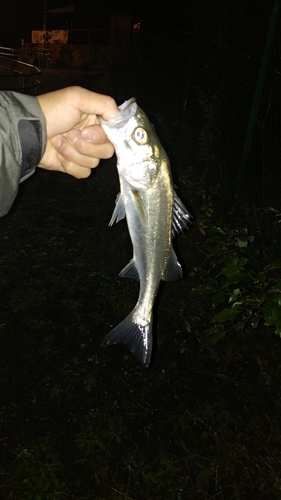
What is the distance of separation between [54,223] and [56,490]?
4.05m

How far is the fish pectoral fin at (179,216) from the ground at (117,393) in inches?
79.5

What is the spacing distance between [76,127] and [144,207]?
68 cm

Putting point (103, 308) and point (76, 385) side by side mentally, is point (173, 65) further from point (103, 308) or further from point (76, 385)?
point (76, 385)

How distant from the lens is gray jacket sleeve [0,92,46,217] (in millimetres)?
2041

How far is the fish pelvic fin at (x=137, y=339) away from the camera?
2.37 metres

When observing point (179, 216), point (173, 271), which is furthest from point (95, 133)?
point (173, 271)

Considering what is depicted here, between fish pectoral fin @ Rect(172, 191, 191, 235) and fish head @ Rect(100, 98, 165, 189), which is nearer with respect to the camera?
fish head @ Rect(100, 98, 165, 189)

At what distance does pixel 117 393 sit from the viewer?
395 centimetres

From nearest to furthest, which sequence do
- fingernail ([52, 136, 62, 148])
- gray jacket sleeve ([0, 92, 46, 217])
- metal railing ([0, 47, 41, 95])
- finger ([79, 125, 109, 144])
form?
gray jacket sleeve ([0, 92, 46, 217]) → finger ([79, 125, 109, 144]) → fingernail ([52, 136, 62, 148]) → metal railing ([0, 47, 41, 95])

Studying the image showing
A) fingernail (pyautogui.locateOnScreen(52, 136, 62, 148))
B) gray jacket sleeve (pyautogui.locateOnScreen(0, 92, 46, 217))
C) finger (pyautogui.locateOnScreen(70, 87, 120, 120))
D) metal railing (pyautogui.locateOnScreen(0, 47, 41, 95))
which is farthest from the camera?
metal railing (pyautogui.locateOnScreen(0, 47, 41, 95))

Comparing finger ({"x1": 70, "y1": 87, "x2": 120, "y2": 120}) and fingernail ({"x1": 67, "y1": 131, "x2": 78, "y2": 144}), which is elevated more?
finger ({"x1": 70, "y1": 87, "x2": 120, "y2": 120})

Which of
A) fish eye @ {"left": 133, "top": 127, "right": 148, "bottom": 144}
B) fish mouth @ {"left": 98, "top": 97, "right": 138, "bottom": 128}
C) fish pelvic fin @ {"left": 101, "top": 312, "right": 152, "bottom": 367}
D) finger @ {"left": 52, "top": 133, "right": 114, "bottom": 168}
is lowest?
fish pelvic fin @ {"left": 101, "top": 312, "right": 152, "bottom": 367}

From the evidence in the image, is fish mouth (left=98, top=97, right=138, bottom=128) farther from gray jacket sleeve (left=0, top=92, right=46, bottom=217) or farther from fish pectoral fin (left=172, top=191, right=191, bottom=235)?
fish pectoral fin (left=172, top=191, right=191, bottom=235)

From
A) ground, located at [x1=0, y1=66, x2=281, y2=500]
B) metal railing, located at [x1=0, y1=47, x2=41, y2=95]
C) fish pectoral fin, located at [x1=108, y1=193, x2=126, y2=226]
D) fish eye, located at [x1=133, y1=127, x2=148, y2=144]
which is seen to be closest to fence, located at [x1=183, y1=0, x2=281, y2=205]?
ground, located at [x1=0, y1=66, x2=281, y2=500]
